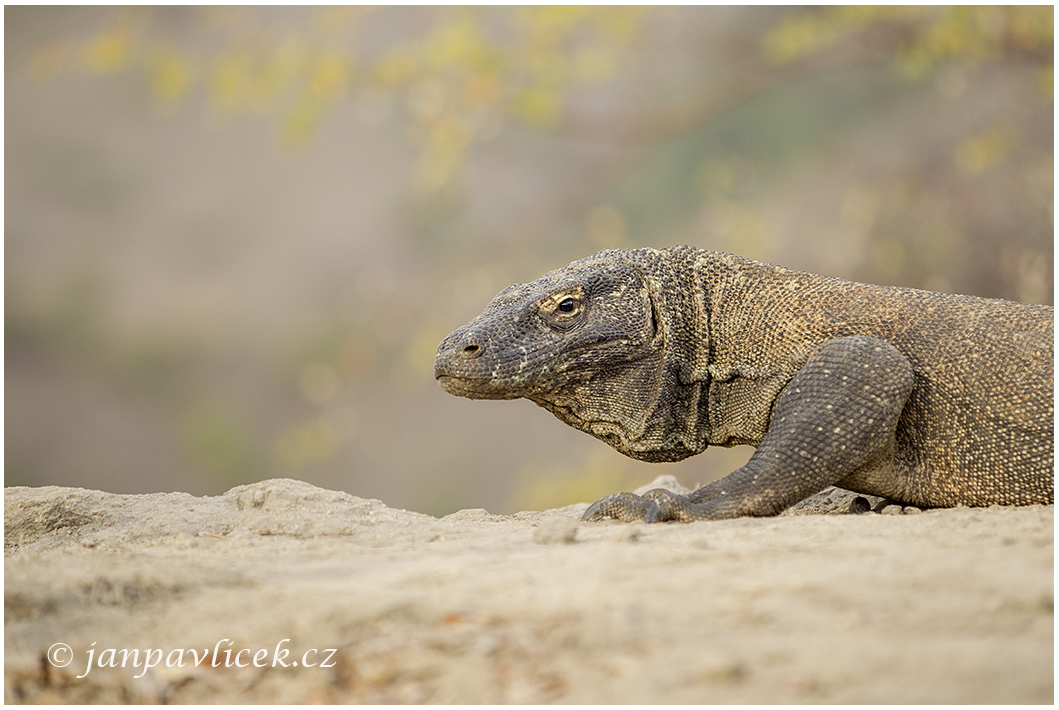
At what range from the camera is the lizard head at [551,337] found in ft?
14.7

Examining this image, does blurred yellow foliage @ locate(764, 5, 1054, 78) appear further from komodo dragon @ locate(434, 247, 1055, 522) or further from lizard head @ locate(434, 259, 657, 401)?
lizard head @ locate(434, 259, 657, 401)

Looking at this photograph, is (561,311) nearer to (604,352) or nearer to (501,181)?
(604,352)

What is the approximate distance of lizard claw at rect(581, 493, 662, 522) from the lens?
13.6ft

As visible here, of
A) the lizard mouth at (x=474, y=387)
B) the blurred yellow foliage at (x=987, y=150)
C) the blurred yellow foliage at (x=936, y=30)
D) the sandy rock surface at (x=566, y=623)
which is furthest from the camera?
the blurred yellow foliage at (x=987, y=150)

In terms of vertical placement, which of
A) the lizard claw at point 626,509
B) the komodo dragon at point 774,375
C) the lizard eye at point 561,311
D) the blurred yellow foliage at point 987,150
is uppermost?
the blurred yellow foliage at point 987,150

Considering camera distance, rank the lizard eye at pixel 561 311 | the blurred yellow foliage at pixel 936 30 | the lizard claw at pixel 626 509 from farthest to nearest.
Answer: the blurred yellow foliage at pixel 936 30 → the lizard eye at pixel 561 311 → the lizard claw at pixel 626 509

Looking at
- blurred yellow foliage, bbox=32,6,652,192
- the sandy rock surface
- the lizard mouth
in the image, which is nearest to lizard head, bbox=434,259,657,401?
the lizard mouth

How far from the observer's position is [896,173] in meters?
11.9

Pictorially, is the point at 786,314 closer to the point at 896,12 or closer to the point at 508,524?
the point at 508,524

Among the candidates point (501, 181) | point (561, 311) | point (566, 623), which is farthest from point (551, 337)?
point (501, 181)

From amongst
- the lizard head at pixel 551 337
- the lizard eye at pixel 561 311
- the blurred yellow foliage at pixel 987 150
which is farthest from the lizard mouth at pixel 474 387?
the blurred yellow foliage at pixel 987 150

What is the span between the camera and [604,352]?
467 cm

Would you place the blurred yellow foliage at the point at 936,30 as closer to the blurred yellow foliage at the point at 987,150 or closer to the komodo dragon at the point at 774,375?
the blurred yellow foliage at the point at 987,150

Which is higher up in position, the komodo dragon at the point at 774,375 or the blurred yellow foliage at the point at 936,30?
the blurred yellow foliage at the point at 936,30
